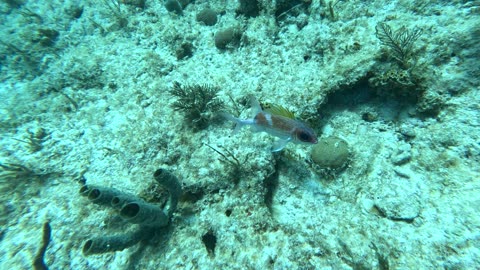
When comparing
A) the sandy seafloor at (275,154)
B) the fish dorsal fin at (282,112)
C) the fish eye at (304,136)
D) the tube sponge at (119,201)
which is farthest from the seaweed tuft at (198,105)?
the fish eye at (304,136)

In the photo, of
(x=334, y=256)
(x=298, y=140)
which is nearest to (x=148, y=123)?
(x=298, y=140)

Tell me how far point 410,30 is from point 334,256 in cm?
340

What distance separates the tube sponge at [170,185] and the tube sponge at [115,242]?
0.35 meters

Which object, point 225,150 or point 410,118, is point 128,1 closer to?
point 225,150

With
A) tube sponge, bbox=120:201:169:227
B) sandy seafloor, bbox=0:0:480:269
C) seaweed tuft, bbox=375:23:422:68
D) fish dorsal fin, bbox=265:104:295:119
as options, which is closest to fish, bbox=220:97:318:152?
fish dorsal fin, bbox=265:104:295:119

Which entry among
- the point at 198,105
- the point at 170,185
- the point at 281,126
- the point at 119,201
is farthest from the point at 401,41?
the point at 119,201

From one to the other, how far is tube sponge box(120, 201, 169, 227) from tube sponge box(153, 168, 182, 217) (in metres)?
0.24

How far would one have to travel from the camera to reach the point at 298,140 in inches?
103

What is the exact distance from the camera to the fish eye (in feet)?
8.41

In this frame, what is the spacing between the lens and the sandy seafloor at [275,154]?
2553mm

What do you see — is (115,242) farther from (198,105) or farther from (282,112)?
(282,112)

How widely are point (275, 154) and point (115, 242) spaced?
2185mm

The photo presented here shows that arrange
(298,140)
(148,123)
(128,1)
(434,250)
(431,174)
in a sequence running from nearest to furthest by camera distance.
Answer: (434,250) < (298,140) < (431,174) < (148,123) < (128,1)

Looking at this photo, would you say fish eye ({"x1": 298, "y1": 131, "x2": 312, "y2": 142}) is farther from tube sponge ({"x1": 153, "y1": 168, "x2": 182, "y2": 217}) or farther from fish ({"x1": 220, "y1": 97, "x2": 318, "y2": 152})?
tube sponge ({"x1": 153, "y1": 168, "x2": 182, "y2": 217})
